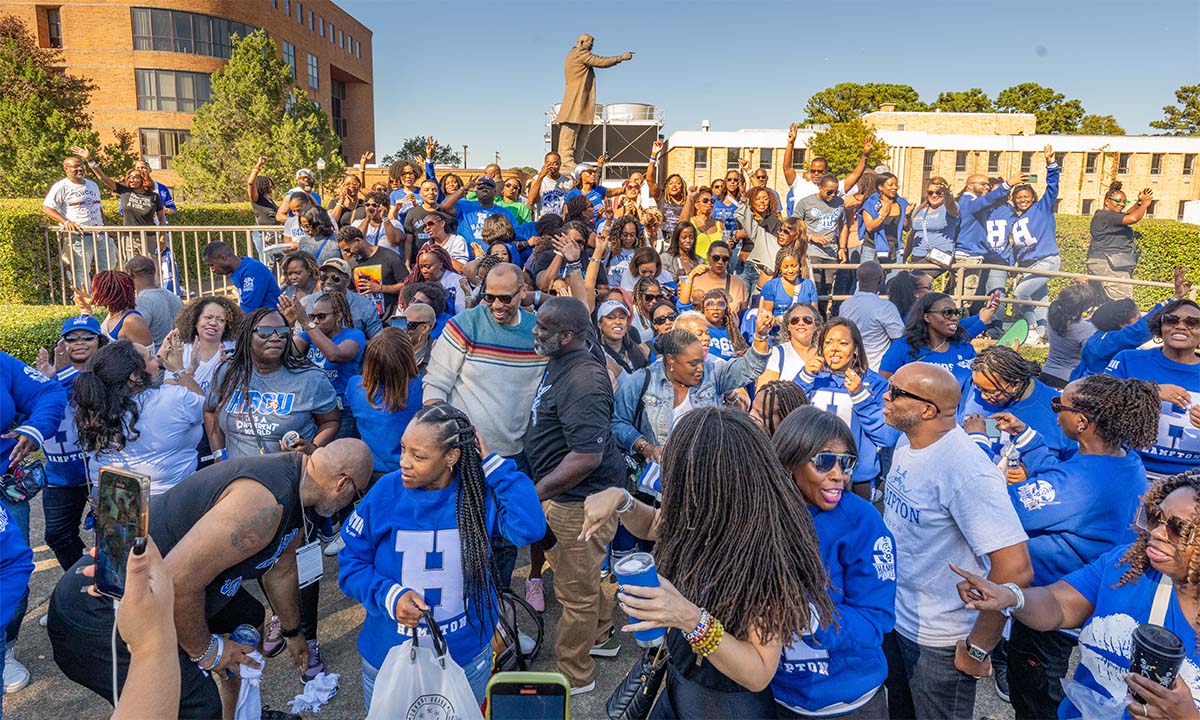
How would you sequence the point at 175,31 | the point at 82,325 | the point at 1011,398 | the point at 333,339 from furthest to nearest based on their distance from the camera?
the point at 175,31, the point at 333,339, the point at 82,325, the point at 1011,398

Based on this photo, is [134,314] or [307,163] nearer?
[134,314]

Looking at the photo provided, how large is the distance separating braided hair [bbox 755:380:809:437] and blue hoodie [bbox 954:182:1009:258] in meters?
7.85

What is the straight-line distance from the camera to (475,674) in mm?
3025

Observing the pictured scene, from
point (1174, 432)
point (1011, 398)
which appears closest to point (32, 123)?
point (1011, 398)

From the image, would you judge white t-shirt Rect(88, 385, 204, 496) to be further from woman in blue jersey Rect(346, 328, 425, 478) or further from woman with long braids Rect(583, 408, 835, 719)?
woman with long braids Rect(583, 408, 835, 719)

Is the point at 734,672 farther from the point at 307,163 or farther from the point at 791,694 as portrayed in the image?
the point at 307,163

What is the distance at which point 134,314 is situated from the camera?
5566 mm

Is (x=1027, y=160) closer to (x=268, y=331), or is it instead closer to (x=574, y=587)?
(x=574, y=587)

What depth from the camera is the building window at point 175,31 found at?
41844 mm

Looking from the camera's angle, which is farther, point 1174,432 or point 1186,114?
point 1186,114

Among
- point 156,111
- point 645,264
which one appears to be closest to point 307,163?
point 156,111

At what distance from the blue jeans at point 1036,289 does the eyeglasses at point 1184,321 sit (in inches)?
216

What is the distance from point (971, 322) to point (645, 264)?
287 centimetres

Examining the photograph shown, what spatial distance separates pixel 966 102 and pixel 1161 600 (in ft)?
260
